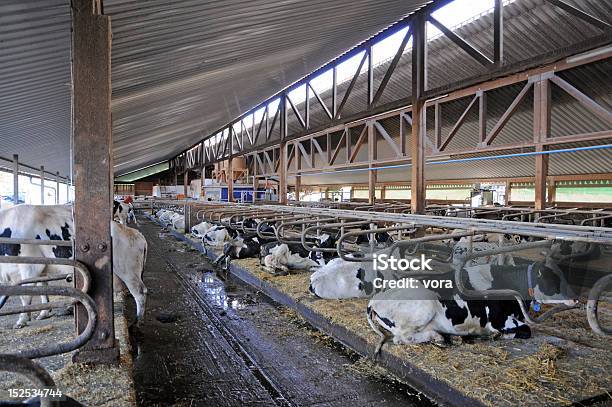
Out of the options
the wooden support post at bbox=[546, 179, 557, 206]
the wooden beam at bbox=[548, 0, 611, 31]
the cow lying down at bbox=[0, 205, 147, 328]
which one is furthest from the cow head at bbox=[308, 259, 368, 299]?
the wooden support post at bbox=[546, 179, 557, 206]

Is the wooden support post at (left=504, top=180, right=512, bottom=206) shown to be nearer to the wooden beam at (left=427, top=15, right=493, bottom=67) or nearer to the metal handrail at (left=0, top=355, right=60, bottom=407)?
the wooden beam at (left=427, top=15, right=493, bottom=67)

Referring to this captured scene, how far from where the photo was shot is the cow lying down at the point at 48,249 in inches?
213

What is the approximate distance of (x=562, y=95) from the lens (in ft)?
43.0

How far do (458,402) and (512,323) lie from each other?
1.58 m

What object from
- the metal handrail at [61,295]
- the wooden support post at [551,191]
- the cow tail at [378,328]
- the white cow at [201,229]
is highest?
the wooden support post at [551,191]

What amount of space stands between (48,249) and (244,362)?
340cm

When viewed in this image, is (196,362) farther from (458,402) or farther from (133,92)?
(133,92)

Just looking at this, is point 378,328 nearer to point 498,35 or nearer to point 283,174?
point 498,35

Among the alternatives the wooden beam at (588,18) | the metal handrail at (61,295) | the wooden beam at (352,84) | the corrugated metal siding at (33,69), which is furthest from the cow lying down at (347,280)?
the wooden beam at (352,84)

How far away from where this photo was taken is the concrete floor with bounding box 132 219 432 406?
3684mm

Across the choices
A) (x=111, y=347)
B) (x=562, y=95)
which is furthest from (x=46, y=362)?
(x=562, y=95)

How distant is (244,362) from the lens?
4438mm

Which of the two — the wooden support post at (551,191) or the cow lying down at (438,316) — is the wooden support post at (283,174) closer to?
the cow lying down at (438,316)

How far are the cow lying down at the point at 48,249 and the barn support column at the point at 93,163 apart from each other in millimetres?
2012
